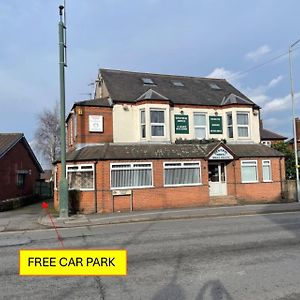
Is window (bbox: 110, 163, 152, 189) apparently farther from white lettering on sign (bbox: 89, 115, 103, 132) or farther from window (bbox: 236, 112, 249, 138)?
window (bbox: 236, 112, 249, 138)

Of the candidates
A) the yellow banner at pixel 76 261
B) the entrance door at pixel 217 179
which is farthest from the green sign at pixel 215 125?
the yellow banner at pixel 76 261

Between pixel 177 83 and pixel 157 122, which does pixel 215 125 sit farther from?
pixel 177 83

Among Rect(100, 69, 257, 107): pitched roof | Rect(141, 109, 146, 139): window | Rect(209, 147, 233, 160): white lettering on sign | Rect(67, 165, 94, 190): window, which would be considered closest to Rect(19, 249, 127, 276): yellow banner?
Rect(67, 165, 94, 190): window

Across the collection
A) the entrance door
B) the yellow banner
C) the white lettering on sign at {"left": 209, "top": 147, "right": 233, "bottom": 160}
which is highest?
the white lettering on sign at {"left": 209, "top": 147, "right": 233, "bottom": 160}

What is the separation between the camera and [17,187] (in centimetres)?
2870

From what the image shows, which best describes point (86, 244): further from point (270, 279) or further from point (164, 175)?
point (164, 175)

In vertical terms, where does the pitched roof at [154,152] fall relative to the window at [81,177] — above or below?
above

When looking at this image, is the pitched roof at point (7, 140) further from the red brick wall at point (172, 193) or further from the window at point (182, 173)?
the window at point (182, 173)

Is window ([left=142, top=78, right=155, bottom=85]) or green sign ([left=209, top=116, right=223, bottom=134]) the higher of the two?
window ([left=142, top=78, right=155, bottom=85])

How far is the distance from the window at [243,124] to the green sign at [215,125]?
124cm

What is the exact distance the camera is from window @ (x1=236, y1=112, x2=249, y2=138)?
24.9 metres

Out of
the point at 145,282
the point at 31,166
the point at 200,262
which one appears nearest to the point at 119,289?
the point at 145,282

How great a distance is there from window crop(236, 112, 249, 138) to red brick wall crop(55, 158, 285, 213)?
102 inches

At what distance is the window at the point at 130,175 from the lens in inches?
790
